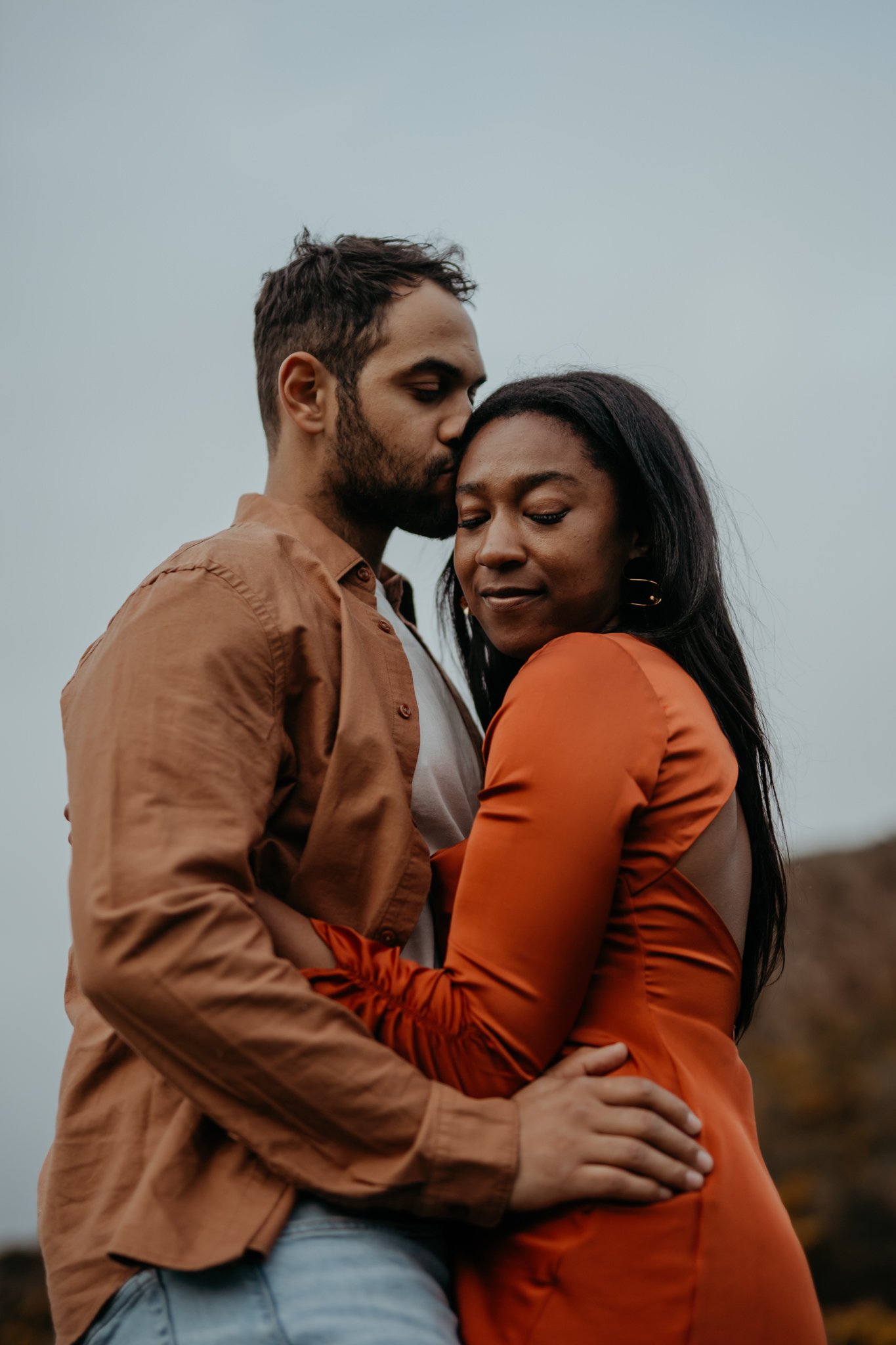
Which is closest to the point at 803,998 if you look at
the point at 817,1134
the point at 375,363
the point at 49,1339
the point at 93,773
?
the point at 817,1134

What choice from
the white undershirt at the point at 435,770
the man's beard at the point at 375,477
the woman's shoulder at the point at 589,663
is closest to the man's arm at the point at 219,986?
the white undershirt at the point at 435,770

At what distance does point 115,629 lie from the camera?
1979mm

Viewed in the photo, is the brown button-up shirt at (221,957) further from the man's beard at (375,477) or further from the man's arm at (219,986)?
the man's beard at (375,477)

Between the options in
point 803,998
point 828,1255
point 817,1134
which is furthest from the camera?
point 803,998

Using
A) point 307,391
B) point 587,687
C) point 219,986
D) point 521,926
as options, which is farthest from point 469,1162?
point 307,391

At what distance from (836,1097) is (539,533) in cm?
712

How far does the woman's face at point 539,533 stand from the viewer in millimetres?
2391

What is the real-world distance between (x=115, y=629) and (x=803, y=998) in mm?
7881

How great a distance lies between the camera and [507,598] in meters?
2.46

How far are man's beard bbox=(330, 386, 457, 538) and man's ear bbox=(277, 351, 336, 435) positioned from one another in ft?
0.13

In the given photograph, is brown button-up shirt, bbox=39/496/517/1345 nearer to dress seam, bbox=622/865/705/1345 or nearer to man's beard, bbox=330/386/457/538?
dress seam, bbox=622/865/705/1345

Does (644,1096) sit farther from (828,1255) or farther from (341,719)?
(828,1255)

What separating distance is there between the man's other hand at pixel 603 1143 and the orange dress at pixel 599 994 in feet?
0.13

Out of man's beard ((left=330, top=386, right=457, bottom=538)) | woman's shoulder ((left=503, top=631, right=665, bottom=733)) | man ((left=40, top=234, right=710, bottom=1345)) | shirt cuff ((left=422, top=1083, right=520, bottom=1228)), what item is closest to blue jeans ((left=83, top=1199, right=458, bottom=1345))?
man ((left=40, top=234, right=710, bottom=1345))
